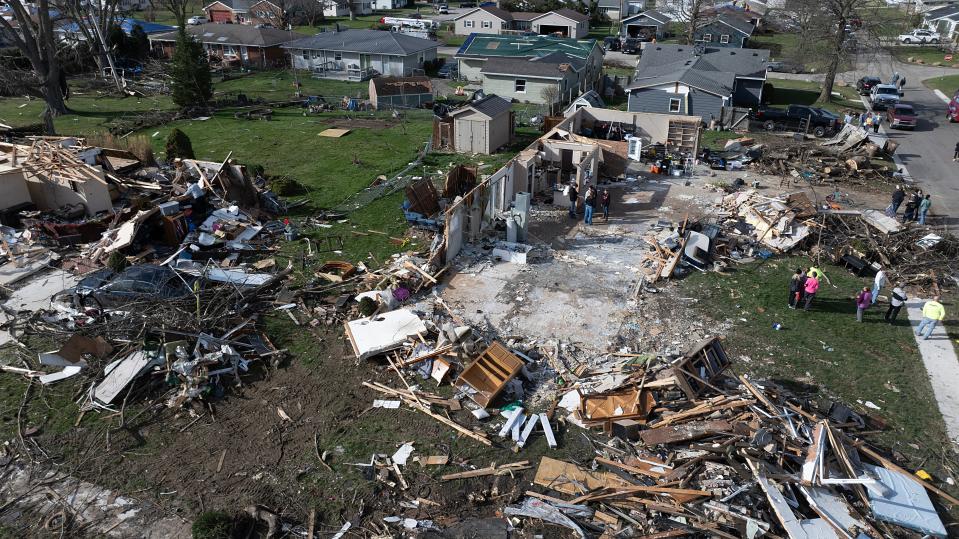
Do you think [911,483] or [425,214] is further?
[425,214]

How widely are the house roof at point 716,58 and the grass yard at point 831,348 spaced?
25.6 m

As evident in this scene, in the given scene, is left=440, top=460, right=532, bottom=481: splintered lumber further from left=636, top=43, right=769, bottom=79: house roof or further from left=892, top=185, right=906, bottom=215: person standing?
left=636, top=43, right=769, bottom=79: house roof

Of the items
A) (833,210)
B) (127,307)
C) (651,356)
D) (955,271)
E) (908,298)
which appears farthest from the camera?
(833,210)

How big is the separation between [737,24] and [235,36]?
49.6m

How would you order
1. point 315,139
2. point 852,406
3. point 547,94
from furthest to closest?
point 547,94
point 315,139
point 852,406

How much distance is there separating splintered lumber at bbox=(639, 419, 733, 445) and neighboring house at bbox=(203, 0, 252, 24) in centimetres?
7761

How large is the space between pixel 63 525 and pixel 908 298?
2058 cm

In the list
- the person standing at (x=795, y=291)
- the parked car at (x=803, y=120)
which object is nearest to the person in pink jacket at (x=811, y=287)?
the person standing at (x=795, y=291)

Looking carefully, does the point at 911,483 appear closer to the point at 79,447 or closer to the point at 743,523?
the point at 743,523

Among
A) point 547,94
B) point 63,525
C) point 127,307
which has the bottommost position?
point 63,525

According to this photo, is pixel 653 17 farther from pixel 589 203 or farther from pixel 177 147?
pixel 177 147

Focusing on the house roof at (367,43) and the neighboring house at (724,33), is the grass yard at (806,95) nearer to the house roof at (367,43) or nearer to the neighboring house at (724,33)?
the neighboring house at (724,33)

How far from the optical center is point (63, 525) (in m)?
10.3

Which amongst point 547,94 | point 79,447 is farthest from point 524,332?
point 547,94
